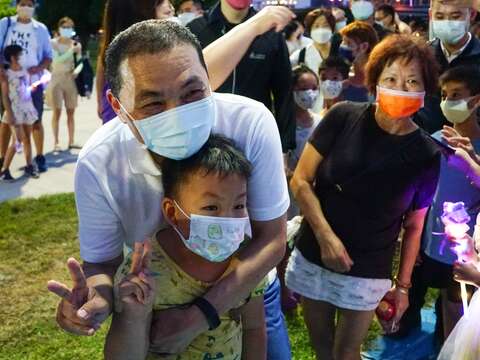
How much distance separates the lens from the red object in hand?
265cm

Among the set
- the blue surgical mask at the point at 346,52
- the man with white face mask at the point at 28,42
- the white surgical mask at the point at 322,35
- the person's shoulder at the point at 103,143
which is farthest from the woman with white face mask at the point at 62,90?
the person's shoulder at the point at 103,143

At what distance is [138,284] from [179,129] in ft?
1.31

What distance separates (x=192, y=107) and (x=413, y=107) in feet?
3.99

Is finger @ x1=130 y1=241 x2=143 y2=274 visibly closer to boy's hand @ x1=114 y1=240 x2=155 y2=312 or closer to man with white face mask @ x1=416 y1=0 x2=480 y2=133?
boy's hand @ x1=114 y1=240 x2=155 y2=312

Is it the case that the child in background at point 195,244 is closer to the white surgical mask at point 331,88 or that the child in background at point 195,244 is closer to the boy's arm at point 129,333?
the boy's arm at point 129,333

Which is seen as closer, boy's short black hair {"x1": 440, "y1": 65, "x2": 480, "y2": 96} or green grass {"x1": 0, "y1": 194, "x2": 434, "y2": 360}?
boy's short black hair {"x1": 440, "y1": 65, "x2": 480, "y2": 96}

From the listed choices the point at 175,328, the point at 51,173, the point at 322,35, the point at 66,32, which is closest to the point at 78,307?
the point at 175,328

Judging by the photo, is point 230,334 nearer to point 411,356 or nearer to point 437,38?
point 411,356

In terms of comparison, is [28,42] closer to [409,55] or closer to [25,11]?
[25,11]

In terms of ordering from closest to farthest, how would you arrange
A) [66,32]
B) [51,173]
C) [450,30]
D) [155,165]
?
[155,165]
[450,30]
[51,173]
[66,32]

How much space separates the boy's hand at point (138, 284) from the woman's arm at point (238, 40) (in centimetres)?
87

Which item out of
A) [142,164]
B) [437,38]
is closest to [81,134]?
[437,38]

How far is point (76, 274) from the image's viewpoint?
152cm

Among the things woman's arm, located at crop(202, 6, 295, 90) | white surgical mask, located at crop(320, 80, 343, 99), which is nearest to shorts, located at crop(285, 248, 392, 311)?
woman's arm, located at crop(202, 6, 295, 90)
